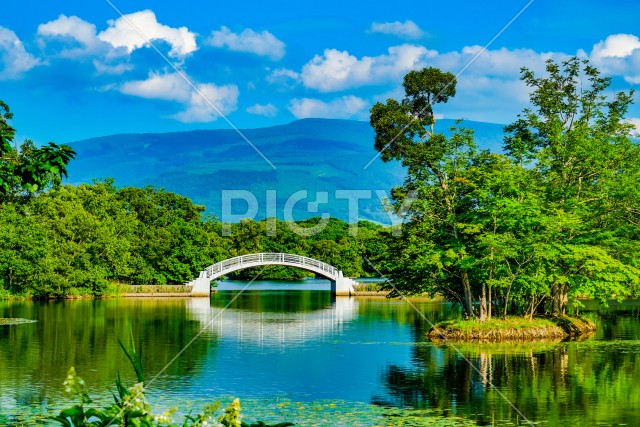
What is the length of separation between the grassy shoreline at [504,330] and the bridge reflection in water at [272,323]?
5690 mm

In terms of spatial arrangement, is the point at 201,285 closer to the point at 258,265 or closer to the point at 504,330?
the point at 258,265

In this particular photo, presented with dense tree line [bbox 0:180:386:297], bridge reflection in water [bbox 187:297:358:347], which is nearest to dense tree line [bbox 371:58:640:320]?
bridge reflection in water [bbox 187:297:358:347]

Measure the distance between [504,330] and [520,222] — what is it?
13.4ft

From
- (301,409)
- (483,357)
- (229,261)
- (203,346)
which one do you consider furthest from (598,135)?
(229,261)

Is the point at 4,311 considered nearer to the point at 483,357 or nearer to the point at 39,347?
the point at 39,347

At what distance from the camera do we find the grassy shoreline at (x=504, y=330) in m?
30.4

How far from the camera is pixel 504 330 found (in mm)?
30531

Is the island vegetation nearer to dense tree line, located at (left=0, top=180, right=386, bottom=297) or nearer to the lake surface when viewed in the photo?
the lake surface

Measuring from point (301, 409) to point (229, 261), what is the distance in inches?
1930

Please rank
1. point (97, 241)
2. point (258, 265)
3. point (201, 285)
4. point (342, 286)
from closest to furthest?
point (97, 241) < point (201, 285) < point (258, 265) < point (342, 286)

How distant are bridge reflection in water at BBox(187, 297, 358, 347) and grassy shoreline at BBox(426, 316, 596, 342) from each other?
5.69 meters

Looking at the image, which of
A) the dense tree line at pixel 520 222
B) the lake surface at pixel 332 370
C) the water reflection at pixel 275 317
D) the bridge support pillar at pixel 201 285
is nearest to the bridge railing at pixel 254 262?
the bridge support pillar at pixel 201 285

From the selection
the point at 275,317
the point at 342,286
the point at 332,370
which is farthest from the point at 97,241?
the point at 332,370

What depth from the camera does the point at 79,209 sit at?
205 ft
